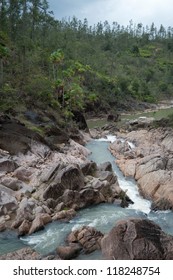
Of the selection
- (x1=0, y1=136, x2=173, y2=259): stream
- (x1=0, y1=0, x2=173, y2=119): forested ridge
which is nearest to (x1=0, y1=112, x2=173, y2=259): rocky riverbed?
(x1=0, y1=136, x2=173, y2=259): stream

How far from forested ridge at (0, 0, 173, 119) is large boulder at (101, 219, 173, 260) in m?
22.2

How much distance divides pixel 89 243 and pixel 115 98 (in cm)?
6193

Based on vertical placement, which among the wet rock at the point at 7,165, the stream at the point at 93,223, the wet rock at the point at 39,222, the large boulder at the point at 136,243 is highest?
the wet rock at the point at 7,165

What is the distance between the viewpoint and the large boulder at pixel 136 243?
13875mm

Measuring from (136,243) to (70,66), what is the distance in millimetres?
54841

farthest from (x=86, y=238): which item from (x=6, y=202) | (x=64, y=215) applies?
(x=6, y=202)

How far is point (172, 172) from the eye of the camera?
2556cm

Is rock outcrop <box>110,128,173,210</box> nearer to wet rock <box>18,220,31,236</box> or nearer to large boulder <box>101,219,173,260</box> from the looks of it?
wet rock <box>18,220,31,236</box>

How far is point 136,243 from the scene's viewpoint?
14.1m

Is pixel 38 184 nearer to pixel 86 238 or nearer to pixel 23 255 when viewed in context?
pixel 86 238

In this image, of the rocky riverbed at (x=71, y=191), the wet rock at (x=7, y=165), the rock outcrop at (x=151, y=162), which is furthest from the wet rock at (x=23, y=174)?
the rock outcrop at (x=151, y=162)

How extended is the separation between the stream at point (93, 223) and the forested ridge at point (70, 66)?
15828mm

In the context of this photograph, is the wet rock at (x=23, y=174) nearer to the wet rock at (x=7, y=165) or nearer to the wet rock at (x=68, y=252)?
the wet rock at (x=7, y=165)
